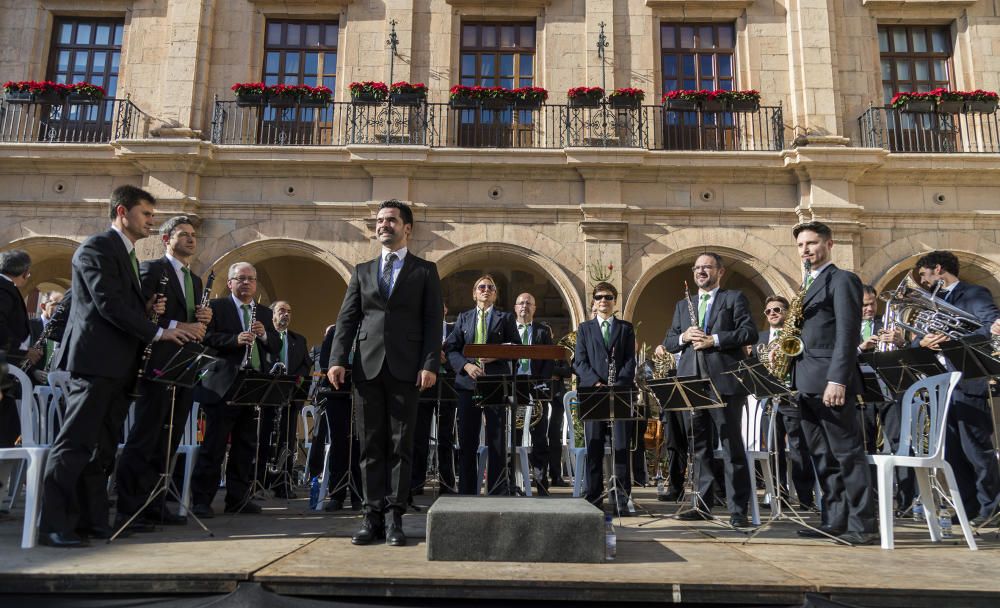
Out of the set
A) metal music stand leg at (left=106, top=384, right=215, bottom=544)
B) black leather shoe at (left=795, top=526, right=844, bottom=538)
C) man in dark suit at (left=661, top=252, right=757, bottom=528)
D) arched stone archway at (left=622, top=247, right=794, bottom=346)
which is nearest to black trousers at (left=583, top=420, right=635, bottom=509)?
man in dark suit at (left=661, top=252, right=757, bottom=528)

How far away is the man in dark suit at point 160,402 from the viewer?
468 centimetres

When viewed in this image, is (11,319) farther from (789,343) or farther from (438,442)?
(789,343)

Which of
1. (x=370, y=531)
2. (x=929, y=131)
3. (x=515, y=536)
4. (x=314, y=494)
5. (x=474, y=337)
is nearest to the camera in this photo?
(x=515, y=536)

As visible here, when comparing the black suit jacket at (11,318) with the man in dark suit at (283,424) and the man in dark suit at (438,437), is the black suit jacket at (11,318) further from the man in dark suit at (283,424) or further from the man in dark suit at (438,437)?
the man in dark suit at (438,437)

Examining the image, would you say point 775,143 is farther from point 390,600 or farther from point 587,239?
point 390,600

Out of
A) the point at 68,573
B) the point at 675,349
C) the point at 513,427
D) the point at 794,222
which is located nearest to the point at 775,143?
the point at 794,222

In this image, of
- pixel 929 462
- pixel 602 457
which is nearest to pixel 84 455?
pixel 602 457

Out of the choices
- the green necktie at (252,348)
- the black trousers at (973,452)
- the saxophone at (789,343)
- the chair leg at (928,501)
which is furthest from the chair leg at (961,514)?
the green necktie at (252,348)

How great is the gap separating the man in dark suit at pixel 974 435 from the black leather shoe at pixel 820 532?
1.45 m

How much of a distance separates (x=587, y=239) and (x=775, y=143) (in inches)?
154

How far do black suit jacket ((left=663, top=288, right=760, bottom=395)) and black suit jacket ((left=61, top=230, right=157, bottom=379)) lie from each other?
12.7ft

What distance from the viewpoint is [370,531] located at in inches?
162

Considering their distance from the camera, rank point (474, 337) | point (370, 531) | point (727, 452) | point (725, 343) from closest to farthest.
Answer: point (370, 531)
point (727, 452)
point (725, 343)
point (474, 337)

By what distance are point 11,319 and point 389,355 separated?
11.5 feet
